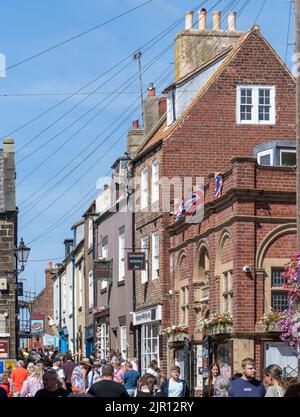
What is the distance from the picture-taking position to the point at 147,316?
41656 millimetres

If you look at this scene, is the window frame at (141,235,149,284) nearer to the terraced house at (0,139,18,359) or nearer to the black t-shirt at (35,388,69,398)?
the terraced house at (0,139,18,359)

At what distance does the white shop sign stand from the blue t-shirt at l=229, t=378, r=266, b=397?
24.7 m

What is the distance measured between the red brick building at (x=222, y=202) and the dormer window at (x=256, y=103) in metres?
0.04

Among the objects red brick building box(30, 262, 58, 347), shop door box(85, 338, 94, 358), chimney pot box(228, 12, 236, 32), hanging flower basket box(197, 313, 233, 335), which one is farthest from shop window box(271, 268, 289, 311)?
red brick building box(30, 262, 58, 347)

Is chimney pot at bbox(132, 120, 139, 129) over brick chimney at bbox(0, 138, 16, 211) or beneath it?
over

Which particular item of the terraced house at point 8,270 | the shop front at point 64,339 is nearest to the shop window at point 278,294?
the terraced house at point 8,270

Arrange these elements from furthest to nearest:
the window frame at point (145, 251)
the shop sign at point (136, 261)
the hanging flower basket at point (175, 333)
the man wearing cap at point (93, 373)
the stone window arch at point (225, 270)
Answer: the window frame at point (145, 251), the shop sign at point (136, 261), the hanging flower basket at point (175, 333), the stone window arch at point (225, 270), the man wearing cap at point (93, 373)

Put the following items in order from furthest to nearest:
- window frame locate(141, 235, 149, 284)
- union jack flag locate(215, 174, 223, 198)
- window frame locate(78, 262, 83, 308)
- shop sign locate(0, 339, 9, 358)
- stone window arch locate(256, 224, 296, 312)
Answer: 1. window frame locate(78, 262, 83, 308)
2. window frame locate(141, 235, 149, 284)
3. shop sign locate(0, 339, 9, 358)
4. union jack flag locate(215, 174, 223, 198)
5. stone window arch locate(256, 224, 296, 312)

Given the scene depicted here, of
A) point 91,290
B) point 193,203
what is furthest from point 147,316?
point 91,290

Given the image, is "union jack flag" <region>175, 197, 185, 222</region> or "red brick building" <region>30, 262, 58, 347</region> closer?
"union jack flag" <region>175, 197, 185, 222</region>

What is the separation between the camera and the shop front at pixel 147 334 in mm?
40625

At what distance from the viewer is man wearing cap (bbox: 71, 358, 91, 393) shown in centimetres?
2438

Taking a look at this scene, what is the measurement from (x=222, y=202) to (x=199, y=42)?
1498cm

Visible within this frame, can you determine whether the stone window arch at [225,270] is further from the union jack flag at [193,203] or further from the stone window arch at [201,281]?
A: the union jack flag at [193,203]
